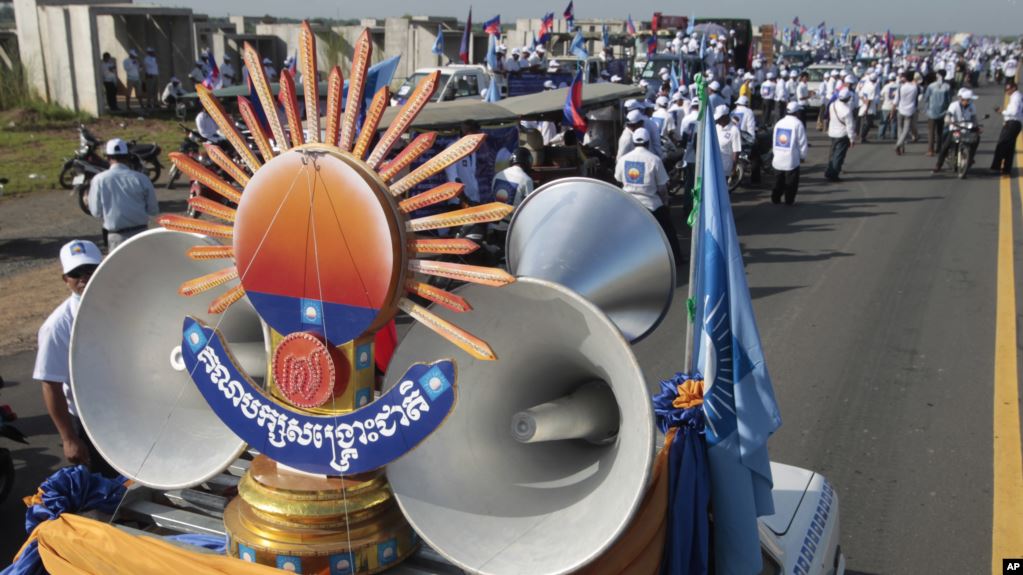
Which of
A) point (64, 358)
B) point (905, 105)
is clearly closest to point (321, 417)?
point (64, 358)

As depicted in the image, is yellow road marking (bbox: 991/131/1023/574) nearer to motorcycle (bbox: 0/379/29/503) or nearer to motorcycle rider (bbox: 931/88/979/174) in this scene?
motorcycle (bbox: 0/379/29/503)

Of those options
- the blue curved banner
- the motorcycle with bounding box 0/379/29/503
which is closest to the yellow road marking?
the blue curved banner

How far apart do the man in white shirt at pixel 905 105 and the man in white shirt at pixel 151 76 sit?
19.2 metres

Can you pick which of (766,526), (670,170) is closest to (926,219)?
(670,170)

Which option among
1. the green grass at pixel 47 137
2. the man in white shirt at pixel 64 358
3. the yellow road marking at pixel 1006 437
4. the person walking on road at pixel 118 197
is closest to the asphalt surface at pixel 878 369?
the yellow road marking at pixel 1006 437

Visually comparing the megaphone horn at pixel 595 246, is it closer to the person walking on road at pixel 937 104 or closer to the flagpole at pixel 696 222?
the flagpole at pixel 696 222

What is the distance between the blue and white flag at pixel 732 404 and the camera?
2578 mm

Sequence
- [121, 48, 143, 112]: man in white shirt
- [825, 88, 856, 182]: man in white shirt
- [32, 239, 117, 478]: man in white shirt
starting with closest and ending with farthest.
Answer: [32, 239, 117, 478]: man in white shirt < [825, 88, 856, 182]: man in white shirt < [121, 48, 143, 112]: man in white shirt

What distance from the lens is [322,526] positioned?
2.43 m

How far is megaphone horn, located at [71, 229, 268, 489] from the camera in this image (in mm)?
2758

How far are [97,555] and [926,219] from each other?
46.6 feet

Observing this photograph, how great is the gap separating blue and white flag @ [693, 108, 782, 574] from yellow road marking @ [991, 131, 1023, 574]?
3052 mm

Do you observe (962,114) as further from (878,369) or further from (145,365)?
(145,365)

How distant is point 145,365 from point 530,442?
1277 mm
